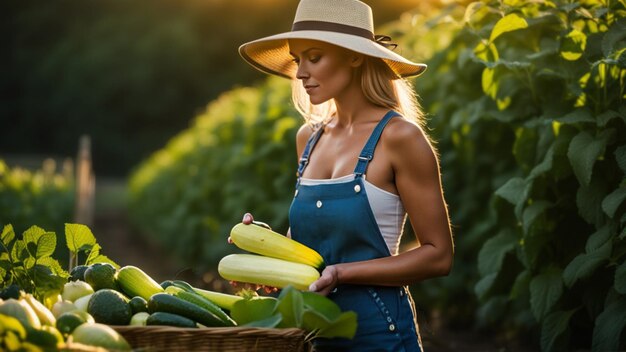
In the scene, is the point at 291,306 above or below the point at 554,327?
above

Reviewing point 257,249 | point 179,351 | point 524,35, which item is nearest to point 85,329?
point 179,351

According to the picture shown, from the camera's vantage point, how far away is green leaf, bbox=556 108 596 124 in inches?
182

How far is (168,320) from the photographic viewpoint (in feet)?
9.01

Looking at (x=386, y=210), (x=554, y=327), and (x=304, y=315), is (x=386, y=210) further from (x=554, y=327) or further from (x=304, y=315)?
(x=554, y=327)

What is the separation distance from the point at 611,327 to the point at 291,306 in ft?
6.65

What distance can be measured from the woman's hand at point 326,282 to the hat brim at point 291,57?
2.59ft

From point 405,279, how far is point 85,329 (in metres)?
1.19

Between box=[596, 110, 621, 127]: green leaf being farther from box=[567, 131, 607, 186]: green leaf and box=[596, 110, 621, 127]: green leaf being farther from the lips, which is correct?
the lips

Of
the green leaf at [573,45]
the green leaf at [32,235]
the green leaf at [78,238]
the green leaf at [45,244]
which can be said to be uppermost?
the green leaf at [32,235]

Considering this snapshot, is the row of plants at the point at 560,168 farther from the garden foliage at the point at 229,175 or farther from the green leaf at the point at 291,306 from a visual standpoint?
the garden foliage at the point at 229,175

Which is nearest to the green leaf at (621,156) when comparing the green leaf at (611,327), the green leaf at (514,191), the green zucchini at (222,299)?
the green leaf at (611,327)

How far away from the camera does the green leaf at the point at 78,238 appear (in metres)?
3.29

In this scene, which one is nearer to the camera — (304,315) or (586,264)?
(304,315)

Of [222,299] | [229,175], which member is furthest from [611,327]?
[229,175]
